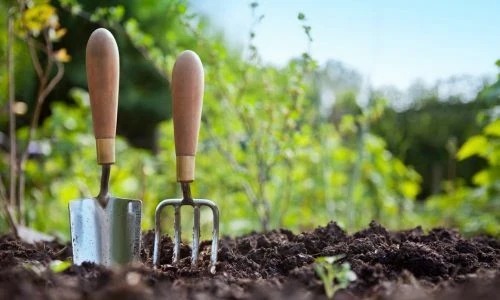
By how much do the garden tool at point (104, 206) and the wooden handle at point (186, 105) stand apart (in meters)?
0.17

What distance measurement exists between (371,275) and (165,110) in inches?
259

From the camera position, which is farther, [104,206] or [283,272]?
[104,206]

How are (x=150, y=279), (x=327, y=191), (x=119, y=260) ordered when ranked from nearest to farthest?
(x=150, y=279) < (x=119, y=260) < (x=327, y=191)

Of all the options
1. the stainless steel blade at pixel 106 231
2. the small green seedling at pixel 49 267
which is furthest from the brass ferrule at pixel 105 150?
the small green seedling at pixel 49 267

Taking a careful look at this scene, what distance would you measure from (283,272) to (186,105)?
0.50m

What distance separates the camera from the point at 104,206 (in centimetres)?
177

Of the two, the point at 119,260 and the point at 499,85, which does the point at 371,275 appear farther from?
the point at 499,85

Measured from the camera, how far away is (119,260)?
1.69 meters

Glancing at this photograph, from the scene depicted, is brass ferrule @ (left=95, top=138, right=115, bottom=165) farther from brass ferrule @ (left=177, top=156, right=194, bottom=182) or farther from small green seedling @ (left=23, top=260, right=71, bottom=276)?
small green seedling @ (left=23, top=260, right=71, bottom=276)

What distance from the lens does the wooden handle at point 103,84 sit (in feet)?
5.36

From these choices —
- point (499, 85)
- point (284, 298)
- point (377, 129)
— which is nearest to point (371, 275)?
point (284, 298)

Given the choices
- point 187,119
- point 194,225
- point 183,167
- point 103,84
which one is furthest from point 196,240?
point 103,84

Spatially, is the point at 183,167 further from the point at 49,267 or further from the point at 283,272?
the point at 49,267

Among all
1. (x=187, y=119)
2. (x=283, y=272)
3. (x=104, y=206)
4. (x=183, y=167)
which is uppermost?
(x=187, y=119)
